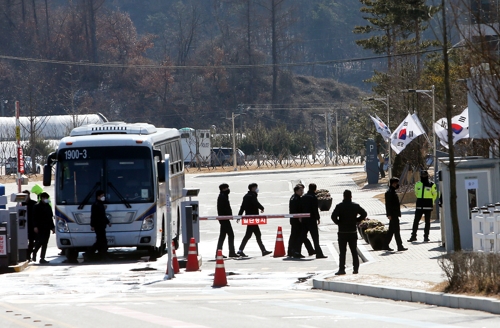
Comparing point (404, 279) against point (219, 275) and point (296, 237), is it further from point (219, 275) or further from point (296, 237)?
point (296, 237)

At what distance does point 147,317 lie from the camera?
13.0 m

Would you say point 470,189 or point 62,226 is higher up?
point 470,189

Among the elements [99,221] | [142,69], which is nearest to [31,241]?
[99,221]

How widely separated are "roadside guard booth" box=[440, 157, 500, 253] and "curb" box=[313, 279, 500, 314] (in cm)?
515

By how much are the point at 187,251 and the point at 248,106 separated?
13033 cm

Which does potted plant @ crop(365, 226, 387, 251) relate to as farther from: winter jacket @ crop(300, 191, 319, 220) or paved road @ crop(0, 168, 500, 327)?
winter jacket @ crop(300, 191, 319, 220)

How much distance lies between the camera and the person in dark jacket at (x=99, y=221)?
22.5 meters

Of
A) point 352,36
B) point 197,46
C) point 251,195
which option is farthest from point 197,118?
point 251,195

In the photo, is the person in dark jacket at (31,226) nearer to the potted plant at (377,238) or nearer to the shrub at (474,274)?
the potted plant at (377,238)

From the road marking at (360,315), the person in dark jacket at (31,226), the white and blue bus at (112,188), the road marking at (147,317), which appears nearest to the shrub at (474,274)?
the road marking at (360,315)

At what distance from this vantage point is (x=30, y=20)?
164 m

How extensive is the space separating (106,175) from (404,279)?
9493mm

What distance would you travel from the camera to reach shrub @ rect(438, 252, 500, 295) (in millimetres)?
13711

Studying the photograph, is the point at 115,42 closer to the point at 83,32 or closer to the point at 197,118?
the point at 83,32
